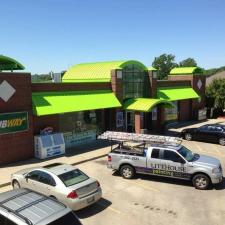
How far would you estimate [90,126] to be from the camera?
25.2 m

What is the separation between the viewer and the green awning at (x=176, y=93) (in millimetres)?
31830

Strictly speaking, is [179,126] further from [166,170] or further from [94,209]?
[94,209]

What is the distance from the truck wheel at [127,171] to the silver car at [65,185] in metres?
4.00

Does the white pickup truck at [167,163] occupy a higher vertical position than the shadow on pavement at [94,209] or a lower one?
higher

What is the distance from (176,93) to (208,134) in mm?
9684

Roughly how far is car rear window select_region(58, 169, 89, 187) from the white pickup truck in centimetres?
408

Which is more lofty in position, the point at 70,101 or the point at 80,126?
the point at 70,101

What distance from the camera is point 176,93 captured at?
3381 cm

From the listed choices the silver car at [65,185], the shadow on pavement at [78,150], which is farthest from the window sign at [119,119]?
the silver car at [65,185]

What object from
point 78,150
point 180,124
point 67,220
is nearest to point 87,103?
point 78,150

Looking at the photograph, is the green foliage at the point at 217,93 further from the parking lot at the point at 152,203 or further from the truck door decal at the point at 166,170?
the truck door decal at the point at 166,170

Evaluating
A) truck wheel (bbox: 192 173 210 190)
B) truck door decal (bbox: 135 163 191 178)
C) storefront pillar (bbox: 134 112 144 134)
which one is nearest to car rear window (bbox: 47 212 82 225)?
truck door decal (bbox: 135 163 191 178)

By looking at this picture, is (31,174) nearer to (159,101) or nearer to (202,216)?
(202,216)

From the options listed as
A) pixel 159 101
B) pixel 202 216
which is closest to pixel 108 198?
Result: pixel 202 216
